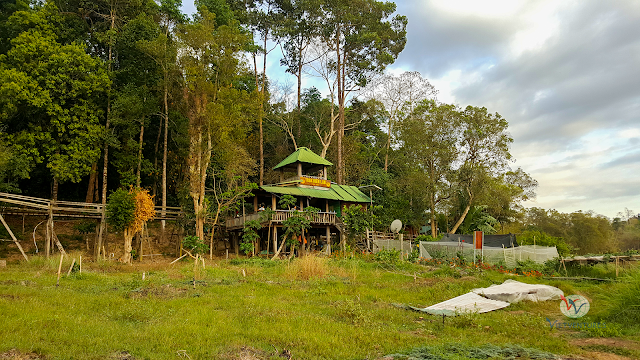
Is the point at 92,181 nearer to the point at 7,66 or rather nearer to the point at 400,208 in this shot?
the point at 7,66

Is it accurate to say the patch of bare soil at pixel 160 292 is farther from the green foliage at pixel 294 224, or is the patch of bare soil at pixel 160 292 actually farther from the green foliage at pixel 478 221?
the green foliage at pixel 478 221

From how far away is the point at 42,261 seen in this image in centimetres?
1733

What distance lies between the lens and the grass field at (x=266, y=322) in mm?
6285

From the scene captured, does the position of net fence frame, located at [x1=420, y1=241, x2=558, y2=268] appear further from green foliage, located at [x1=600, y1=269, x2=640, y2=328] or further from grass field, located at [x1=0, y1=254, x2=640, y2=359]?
green foliage, located at [x1=600, y1=269, x2=640, y2=328]

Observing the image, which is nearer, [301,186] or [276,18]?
[301,186]

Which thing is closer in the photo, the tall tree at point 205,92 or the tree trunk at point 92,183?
the tall tree at point 205,92

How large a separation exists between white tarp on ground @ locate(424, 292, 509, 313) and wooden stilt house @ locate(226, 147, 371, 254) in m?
15.1

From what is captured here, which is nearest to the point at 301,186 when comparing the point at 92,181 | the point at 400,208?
the point at 400,208

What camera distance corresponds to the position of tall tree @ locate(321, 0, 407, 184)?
116ft

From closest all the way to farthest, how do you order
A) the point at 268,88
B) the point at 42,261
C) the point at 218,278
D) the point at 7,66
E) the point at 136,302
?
the point at 136,302, the point at 218,278, the point at 42,261, the point at 7,66, the point at 268,88

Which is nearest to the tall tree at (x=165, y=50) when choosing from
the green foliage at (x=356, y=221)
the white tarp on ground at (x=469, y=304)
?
the green foliage at (x=356, y=221)

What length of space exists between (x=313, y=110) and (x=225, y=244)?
707 inches

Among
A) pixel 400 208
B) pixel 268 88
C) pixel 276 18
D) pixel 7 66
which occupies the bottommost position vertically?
pixel 400 208

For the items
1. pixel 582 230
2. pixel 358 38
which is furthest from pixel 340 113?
pixel 582 230
